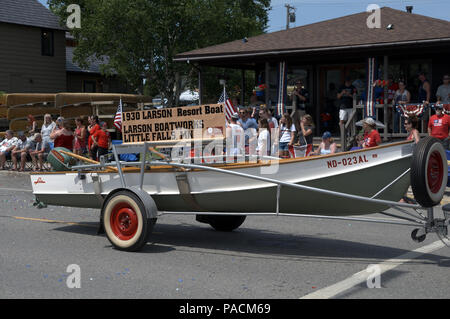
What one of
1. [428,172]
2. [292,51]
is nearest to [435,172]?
[428,172]

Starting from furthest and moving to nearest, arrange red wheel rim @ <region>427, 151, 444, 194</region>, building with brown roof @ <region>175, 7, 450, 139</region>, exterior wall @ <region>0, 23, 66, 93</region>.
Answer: exterior wall @ <region>0, 23, 66, 93</region>
building with brown roof @ <region>175, 7, 450, 139</region>
red wheel rim @ <region>427, 151, 444, 194</region>

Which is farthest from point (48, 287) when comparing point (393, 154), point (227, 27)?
point (227, 27)

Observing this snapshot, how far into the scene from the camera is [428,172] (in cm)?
609

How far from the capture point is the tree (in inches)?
1109

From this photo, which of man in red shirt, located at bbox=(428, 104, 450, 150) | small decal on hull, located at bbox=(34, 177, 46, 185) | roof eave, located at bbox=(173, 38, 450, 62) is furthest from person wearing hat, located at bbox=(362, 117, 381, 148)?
small decal on hull, located at bbox=(34, 177, 46, 185)

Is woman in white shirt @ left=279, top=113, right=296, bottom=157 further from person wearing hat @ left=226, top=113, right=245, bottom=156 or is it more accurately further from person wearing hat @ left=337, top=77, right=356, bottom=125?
person wearing hat @ left=337, top=77, right=356, bottom=125

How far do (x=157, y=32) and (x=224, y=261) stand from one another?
2384cm

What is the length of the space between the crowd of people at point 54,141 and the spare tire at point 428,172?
11.3 meters

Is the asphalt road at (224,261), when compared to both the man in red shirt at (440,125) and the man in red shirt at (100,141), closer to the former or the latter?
the man in red shirt at (440,125)

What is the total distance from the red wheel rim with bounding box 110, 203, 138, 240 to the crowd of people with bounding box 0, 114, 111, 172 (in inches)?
341

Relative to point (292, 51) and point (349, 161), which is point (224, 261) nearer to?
point (349, 161)

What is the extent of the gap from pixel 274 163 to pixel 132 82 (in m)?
26.3

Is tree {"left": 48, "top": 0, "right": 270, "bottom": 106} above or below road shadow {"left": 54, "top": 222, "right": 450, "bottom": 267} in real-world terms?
above

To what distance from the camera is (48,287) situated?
561 centimetres
